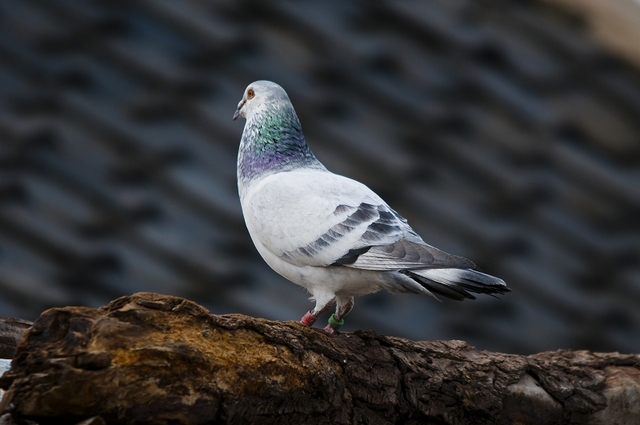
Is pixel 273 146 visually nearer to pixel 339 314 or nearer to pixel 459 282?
pixel 339 314

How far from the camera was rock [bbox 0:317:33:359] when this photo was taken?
1037 millimetres

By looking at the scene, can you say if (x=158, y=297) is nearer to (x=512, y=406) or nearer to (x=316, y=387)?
(x=316, y=387)

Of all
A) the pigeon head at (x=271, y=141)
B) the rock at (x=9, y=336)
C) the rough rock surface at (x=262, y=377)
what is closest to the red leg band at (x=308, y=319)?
the rough rock surface at (x=262, y=377)

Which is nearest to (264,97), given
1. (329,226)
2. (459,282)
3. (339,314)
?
(329,226)

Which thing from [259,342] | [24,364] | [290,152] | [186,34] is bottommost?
[24,364]

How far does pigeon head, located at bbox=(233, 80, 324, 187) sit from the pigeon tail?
44 centimetres

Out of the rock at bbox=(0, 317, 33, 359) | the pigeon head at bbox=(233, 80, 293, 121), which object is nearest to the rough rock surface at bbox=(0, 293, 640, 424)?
the rock at bbox=(0, 317, 33, 359)

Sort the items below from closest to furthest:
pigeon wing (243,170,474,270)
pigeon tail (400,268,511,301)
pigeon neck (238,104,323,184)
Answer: pigeon tail (400,268,511,301) < pigeon wing (243,170,474,270) < pigeon neck (238,104,323,184)

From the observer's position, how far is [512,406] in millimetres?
1122

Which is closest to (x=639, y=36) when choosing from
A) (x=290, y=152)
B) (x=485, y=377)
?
(x=290, y=152)

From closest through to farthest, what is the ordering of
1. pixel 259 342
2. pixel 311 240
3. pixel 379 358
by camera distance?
pixel 259 342, pixel 379 358, pixel 311 240

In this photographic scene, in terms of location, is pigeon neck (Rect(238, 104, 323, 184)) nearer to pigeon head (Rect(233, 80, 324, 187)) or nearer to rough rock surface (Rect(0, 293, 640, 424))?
pigeon head (Rect(233, 80, 324, 187))

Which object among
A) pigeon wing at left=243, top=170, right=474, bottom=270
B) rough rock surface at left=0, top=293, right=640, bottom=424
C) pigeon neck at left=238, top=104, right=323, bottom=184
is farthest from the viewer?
pigeon neck at left=238, top=104, right=323, bottom=184

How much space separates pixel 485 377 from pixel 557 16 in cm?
161
